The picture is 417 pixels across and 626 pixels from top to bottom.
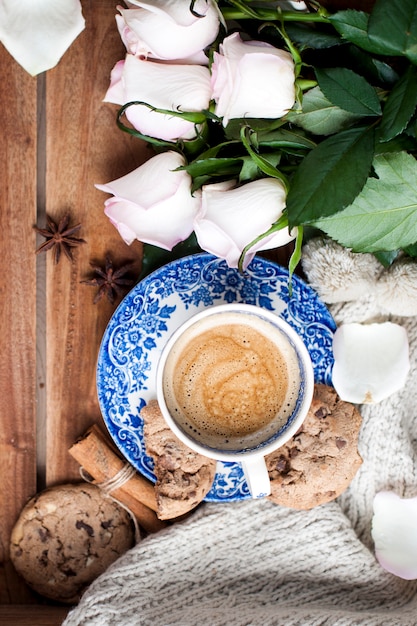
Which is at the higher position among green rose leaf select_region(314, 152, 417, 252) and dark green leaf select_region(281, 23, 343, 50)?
dark green leaf select_region(281, 23, 343, 50)

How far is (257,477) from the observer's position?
3.09ft

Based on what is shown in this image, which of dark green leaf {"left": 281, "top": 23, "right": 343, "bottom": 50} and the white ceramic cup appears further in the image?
the white ceramic cup

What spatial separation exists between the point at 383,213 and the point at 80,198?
47cm

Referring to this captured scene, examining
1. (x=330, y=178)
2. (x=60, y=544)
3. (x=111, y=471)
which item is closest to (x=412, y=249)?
(x=330, y=178)

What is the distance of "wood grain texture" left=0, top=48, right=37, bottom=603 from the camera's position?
1.09 m

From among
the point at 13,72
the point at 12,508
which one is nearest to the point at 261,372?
the point at 12,508

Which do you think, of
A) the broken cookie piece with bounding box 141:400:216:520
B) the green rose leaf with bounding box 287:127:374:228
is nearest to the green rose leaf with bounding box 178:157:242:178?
the green rose leaf with bounding box 287:127:374:228

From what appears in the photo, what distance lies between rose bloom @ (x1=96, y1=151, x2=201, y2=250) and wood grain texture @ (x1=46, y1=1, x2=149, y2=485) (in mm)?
151

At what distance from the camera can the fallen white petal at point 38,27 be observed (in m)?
0.91

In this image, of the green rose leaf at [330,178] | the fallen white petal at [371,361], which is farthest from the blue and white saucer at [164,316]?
the green rose leaf at [330,178]

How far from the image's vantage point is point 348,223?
882mm

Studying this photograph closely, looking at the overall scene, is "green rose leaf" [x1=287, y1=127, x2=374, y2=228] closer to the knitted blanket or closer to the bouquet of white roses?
the bouquet of white roses

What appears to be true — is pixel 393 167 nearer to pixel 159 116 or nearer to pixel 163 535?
pixel 159 116

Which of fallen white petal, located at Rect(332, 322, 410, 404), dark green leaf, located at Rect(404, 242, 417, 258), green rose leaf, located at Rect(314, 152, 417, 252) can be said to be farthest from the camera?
fallen white petal, located at Rect(332, 322, 410, 404)
